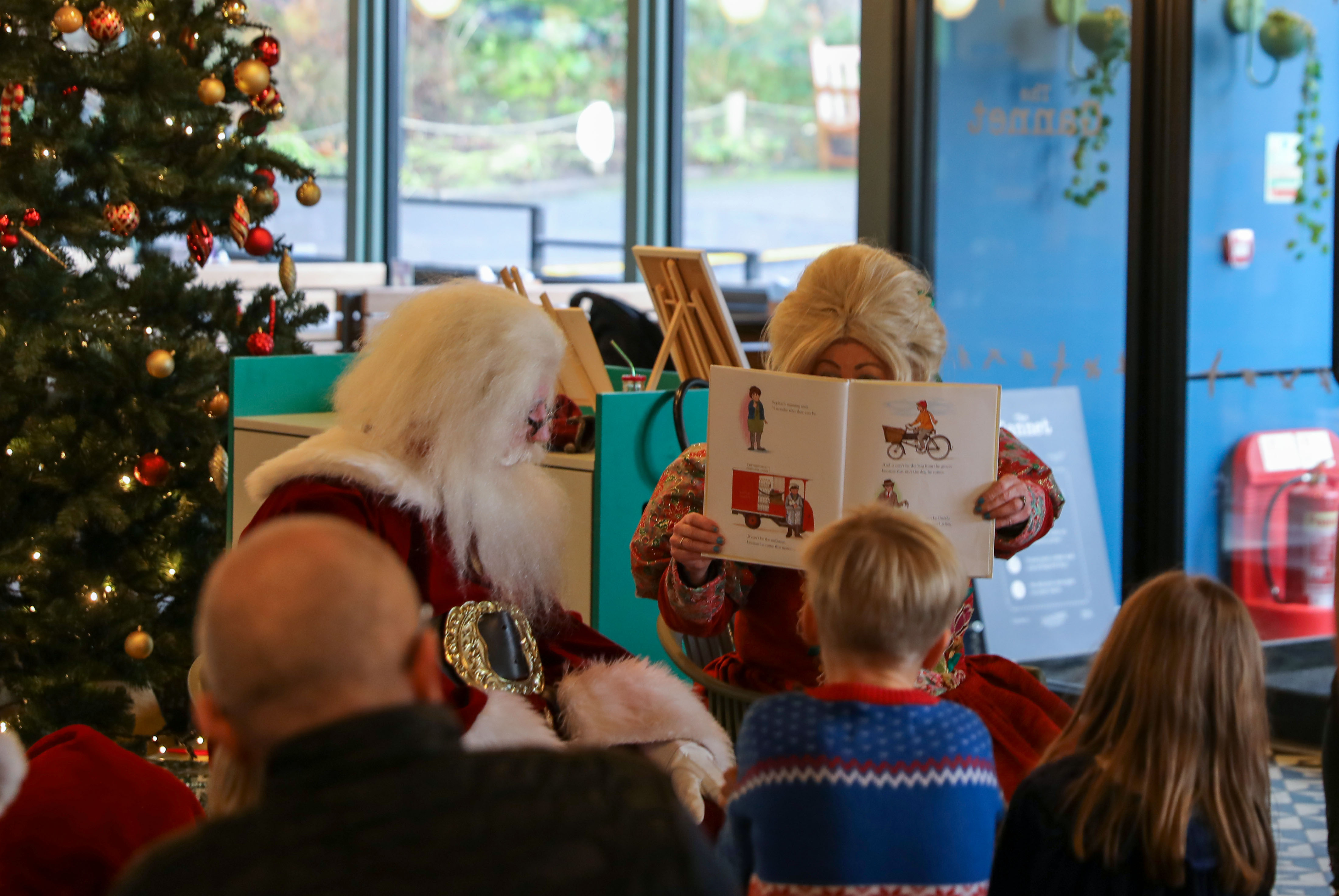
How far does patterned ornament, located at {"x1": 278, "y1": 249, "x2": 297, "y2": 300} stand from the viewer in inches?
150

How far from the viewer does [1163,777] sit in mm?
1493

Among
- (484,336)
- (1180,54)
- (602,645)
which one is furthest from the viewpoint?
(1180,54)

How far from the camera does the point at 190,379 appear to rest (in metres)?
3.64

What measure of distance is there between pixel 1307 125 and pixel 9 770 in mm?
3959

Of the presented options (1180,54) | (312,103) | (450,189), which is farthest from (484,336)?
(312,103)

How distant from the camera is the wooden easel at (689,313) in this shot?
3361 mm

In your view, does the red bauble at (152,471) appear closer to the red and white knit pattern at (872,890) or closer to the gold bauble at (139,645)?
the gold bauble at (139,645)

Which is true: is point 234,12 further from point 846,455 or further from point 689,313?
point 846,455

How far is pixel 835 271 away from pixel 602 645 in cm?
77

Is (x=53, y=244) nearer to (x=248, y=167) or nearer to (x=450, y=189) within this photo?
(x=248, y=167)

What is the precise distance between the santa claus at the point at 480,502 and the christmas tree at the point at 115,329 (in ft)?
4.71

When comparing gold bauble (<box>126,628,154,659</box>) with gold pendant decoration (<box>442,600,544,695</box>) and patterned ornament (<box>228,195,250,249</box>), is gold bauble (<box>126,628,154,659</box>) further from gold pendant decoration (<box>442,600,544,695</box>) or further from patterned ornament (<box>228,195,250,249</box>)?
gold pendant decoration (<box>442,600,544,695</box>)

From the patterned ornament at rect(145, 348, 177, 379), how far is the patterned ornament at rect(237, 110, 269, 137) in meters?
0.64

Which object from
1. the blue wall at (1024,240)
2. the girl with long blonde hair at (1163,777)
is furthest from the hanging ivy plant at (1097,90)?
the girl with long blonde hair at (1163,777)
